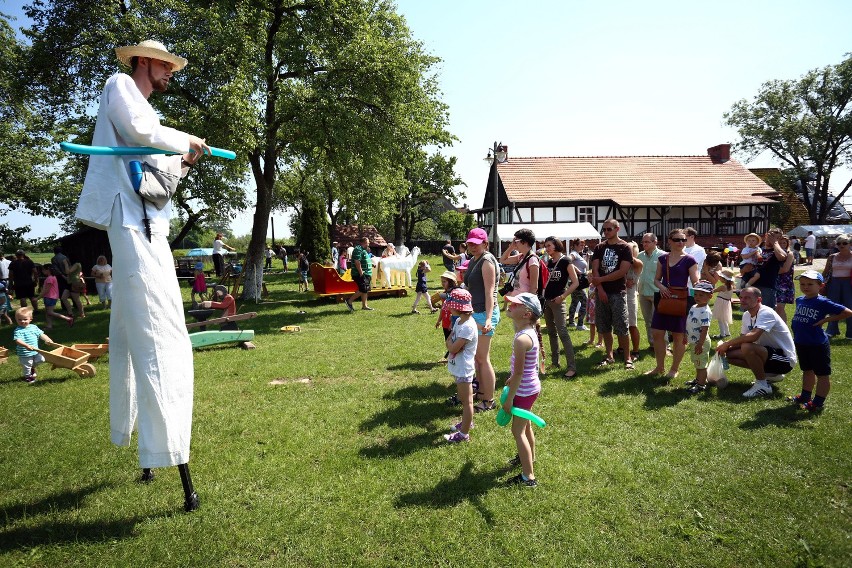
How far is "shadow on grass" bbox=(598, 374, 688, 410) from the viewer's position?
19.2 ft

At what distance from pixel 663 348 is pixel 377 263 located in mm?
12824

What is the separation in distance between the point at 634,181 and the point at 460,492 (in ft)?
116

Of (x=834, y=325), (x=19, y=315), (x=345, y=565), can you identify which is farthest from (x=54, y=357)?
(x=834, y=325)

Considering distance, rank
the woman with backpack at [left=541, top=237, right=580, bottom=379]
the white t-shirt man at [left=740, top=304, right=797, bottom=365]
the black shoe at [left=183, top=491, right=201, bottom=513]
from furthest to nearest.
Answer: the woman with backpack at [left=541, top=237, right=580, bottom=379] < the white t-shirt man at [left=740, top=304, right=797, bottom=365] < the black shoe at [left=183, top=491, right=201, bottom=513]

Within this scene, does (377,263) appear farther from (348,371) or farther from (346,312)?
(348,371)

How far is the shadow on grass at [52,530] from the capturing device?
3.27 metres

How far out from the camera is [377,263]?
18.4m

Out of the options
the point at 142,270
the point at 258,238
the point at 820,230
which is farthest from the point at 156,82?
the point at 820,230

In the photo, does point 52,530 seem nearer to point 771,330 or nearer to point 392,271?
point 771,330

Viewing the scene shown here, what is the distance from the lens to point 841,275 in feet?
28.6

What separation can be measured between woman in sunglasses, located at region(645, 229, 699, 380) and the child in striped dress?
361 cm

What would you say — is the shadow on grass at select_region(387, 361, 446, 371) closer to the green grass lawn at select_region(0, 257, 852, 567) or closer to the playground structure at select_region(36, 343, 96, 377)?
the green grass lawn at select_region(0, 257, 852, 567)

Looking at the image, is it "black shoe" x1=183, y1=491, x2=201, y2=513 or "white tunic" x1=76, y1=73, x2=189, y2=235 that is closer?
"white tunic" x1=76, y1=73, x2=189, y2=235

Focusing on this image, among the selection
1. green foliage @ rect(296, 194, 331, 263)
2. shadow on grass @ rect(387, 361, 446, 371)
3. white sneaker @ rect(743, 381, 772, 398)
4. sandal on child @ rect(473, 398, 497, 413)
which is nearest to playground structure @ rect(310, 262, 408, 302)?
shadow on grass @ rect(387, 361, 446, 371)
